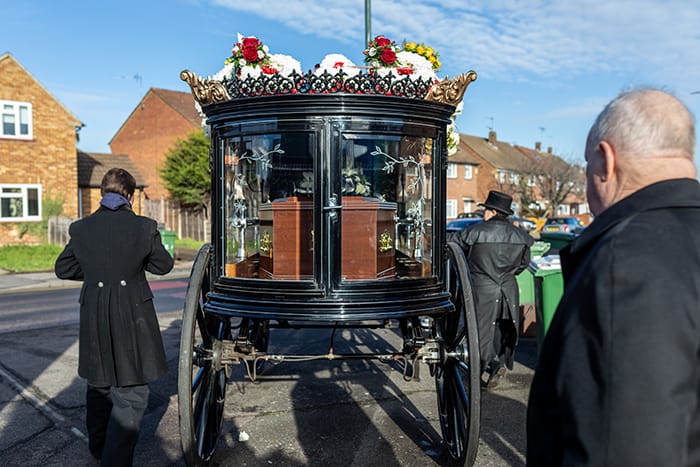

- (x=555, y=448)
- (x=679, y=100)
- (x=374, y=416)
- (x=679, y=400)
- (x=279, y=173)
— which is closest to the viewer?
(x=679, y=400)

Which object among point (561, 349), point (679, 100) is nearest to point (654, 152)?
point (679, 100)

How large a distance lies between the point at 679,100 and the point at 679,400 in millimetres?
784

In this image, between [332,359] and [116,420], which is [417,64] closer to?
[332,359]

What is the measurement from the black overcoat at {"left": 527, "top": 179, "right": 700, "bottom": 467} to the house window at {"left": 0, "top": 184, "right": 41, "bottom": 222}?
926 inches

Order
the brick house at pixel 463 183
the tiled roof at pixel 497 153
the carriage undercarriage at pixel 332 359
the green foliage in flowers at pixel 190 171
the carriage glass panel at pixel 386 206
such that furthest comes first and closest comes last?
the tiled roof at pixel 497 153 < the brick house at pixel 463 183 < the green foliage in flowers at pixel 190 171 < the carriage glass panel at pixel 386 206 < the carriage undercarriage at pixel 332 359

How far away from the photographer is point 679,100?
1.59 m

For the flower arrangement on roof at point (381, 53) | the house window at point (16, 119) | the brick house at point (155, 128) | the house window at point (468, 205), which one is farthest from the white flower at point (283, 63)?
the house window at point (468, 205)

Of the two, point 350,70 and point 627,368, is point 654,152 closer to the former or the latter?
point 627,368

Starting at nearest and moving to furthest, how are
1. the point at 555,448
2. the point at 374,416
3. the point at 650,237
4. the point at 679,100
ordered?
1. the point at 650,237
2. the point at 555,448
3. the point at 679,100
4. the point at 374,416

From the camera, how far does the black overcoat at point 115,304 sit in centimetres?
362

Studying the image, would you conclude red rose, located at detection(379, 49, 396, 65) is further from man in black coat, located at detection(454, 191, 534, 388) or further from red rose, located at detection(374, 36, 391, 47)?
man in black coat, located at detection(454, 191, 534, 388)

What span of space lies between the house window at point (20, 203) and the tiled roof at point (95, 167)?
2.86m

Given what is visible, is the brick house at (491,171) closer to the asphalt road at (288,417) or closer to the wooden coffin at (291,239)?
the asphalt road at (288,417)

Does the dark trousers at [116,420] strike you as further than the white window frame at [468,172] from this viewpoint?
No
